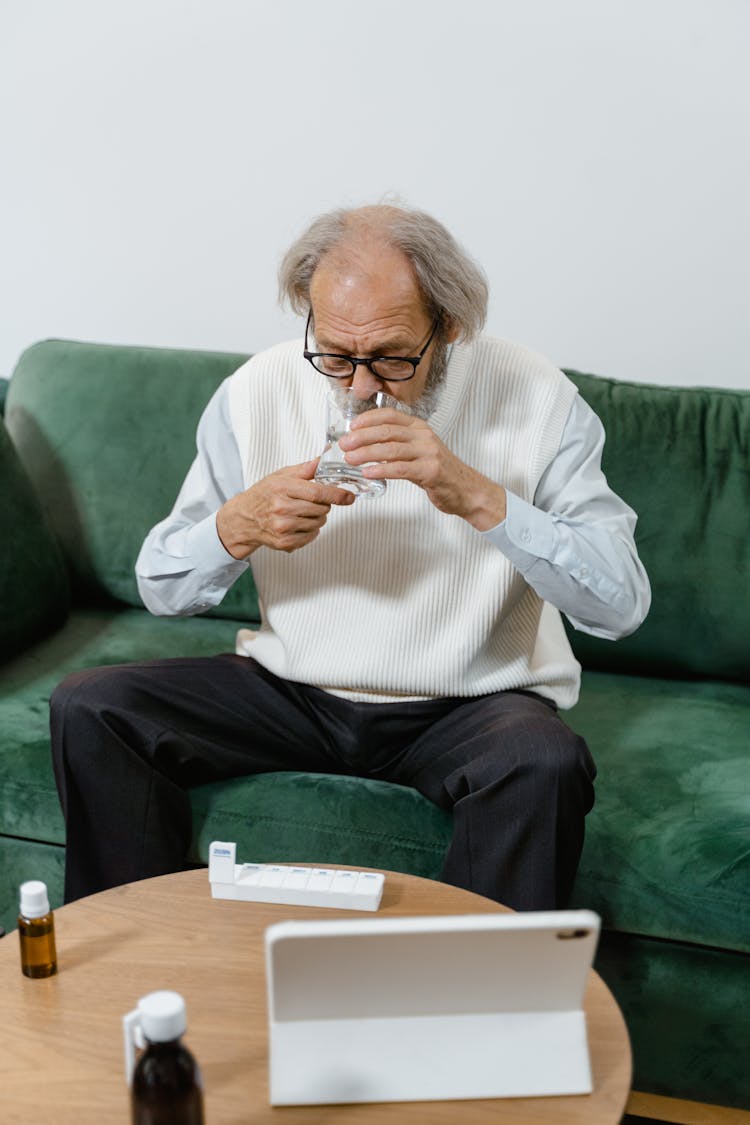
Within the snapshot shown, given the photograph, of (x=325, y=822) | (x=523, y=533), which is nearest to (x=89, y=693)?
(x=325, y=822)

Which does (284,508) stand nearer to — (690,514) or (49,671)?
(49,671)

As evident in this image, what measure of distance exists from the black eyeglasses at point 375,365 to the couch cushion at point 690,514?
2.02 feet

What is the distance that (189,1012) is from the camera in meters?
1.18

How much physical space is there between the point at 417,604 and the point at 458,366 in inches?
14.2

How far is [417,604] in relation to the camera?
6.16 ft

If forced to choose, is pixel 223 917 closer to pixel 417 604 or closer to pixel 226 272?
pixel 417 604

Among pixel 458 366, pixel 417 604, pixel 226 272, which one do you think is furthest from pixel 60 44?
pixel 417 604

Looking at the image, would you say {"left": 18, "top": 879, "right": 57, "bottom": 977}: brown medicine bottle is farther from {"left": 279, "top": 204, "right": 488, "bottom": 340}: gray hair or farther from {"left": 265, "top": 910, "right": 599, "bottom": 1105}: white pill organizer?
{"left": 279, "top": 204, "right": 488, "bottom": 340}: gray hair

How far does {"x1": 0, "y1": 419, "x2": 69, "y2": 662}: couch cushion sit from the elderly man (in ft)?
1.25

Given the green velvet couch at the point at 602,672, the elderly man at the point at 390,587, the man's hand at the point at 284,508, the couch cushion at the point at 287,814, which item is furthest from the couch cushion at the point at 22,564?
the man's hand at the point at 284,508

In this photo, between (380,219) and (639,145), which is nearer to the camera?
(380,219)

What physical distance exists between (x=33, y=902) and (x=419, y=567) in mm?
834

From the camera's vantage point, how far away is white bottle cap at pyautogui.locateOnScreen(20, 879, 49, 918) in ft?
4.01

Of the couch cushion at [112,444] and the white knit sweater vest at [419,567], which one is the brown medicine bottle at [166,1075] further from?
the couch cushion at [112,444]
